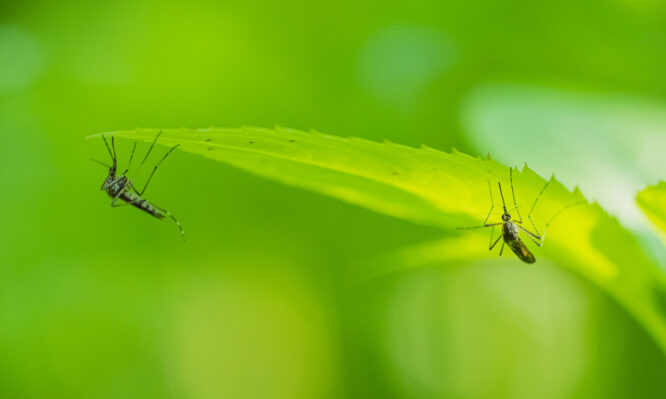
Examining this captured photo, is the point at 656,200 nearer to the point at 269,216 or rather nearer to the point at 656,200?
the point at 656,200

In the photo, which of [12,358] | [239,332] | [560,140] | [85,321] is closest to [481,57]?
[560,140]

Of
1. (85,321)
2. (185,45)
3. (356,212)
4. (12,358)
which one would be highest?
(185,45)

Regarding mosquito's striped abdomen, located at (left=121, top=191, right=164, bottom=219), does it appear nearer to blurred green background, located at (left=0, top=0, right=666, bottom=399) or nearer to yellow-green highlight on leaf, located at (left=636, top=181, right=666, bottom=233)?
blurred green background, located at (left=0, top=0, right=666, bottom=399)

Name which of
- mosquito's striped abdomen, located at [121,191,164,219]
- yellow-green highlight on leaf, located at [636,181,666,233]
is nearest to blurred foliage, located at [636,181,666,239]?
yellow-green highlight on leaf, located at [636,181,666,233]

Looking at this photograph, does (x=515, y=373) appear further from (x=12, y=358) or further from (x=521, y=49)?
(x=12, y=358)

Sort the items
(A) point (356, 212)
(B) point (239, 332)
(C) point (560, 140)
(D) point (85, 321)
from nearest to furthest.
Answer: (C) point (560, 140)
(A) point (356, 212)
(D) point (85, 321)
(B) point (239, 332)

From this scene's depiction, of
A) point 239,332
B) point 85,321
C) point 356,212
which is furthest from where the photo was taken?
point 239,332

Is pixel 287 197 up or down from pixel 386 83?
down

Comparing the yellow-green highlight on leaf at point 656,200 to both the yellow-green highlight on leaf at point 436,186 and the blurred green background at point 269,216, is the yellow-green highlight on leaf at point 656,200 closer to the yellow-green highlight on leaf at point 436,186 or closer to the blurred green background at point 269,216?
the yellow-green highlight on leaf at point 436,186
